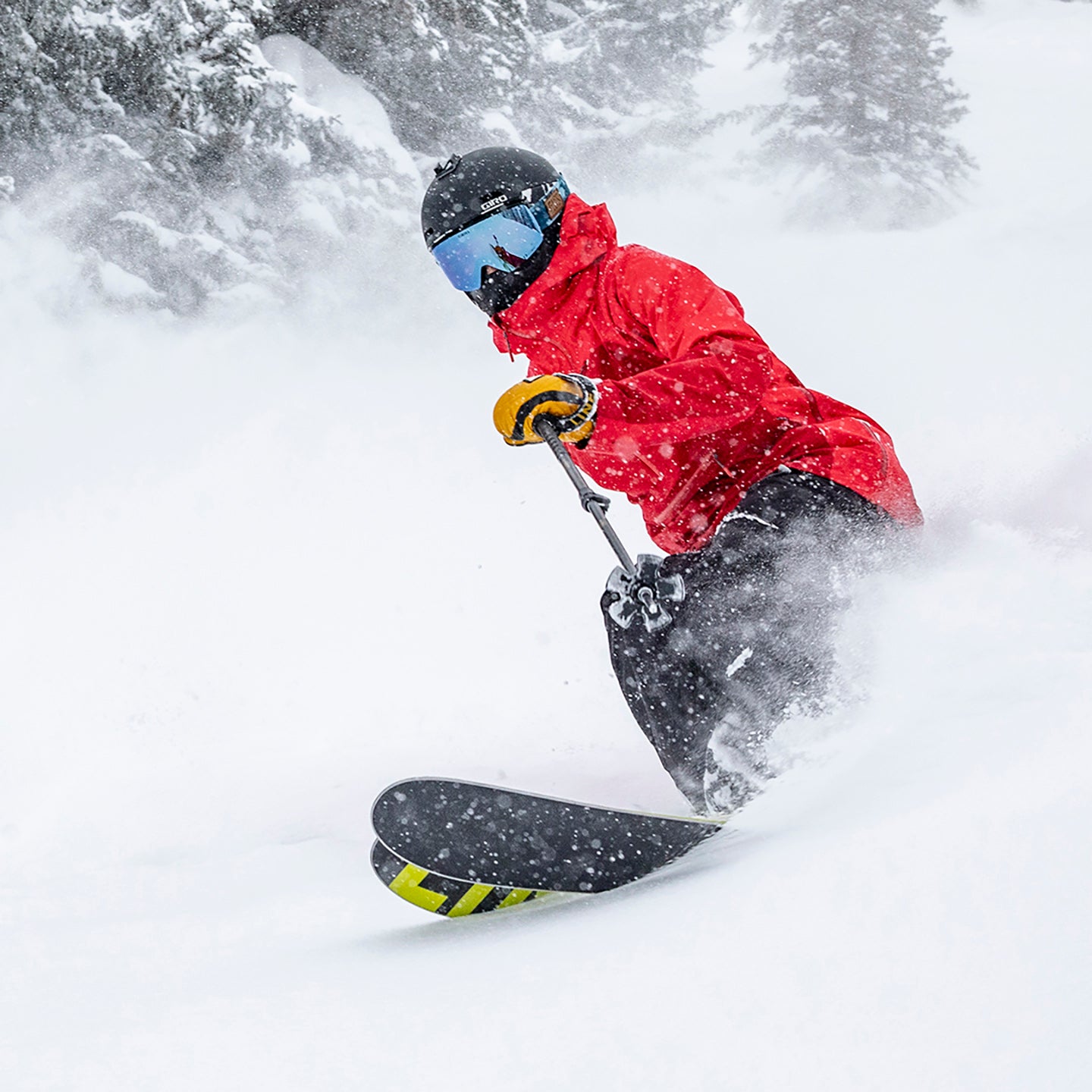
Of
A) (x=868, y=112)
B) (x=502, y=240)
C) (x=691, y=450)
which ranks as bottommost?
(x=691, y=450)

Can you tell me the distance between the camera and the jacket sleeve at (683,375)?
9.05 ft

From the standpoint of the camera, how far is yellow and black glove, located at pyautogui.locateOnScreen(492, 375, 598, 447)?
2607 millimetres

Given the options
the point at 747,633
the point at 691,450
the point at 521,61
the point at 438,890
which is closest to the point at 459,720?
the point at 691,450

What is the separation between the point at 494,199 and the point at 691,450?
963 millimetres

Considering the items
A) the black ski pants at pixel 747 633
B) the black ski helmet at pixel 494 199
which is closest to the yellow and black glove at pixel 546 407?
the black ski pants at pixel 747 633

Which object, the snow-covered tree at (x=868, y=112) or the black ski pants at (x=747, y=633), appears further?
the snow-covered tree at (x=868, y=112)

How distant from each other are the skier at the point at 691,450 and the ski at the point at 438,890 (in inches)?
28.1

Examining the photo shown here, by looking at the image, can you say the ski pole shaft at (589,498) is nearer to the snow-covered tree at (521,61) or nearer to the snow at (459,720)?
the snow at (459,720)

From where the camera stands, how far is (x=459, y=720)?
4.96 meters

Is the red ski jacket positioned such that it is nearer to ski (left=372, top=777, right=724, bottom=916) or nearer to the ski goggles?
the ski goggles

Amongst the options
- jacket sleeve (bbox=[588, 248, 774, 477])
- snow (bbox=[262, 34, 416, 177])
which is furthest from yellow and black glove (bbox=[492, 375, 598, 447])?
snow (bbox=[262, 34, 416, 177])

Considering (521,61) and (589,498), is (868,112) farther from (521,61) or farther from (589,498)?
(589,498)

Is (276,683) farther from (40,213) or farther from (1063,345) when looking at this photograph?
(1063,345)

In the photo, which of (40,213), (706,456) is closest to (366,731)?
(706,456)
